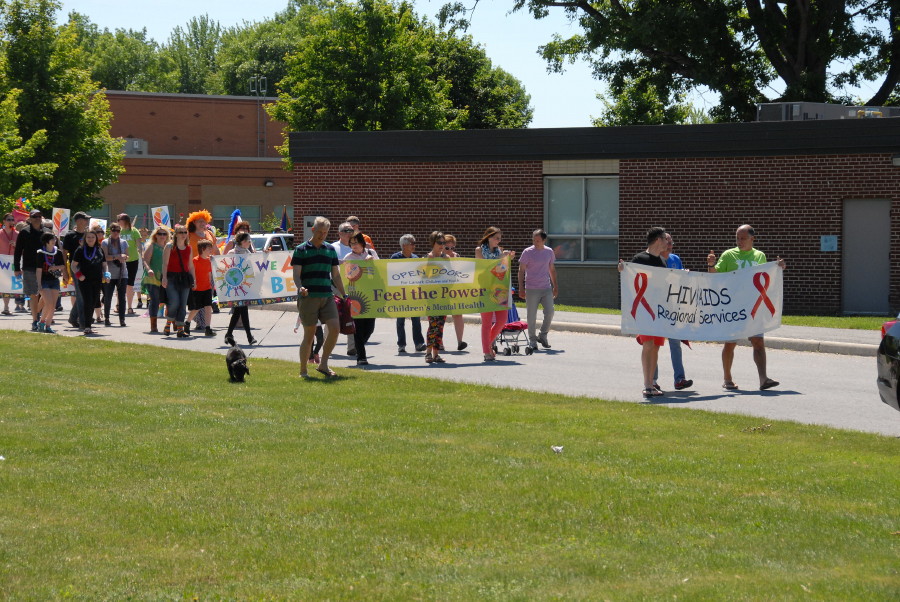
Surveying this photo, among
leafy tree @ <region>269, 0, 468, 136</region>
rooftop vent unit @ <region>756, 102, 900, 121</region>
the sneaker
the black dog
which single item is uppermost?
leafy tree @ <region>269, 0, 468, 136</region>

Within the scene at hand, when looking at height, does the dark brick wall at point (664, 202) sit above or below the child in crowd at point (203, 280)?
above

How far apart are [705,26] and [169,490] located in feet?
117

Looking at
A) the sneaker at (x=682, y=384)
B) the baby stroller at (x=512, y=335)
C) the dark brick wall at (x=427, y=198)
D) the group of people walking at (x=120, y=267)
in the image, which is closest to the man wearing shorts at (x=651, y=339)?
the sneaker at (x=682, y=384)

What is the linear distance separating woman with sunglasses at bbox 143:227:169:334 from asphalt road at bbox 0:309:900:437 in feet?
1.41

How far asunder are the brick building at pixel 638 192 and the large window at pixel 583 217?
0.09ft

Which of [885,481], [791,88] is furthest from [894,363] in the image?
[791,88]

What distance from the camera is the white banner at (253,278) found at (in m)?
18.9

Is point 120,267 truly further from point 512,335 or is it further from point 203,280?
point 512,335

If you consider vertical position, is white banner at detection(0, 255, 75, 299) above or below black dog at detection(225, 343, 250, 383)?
above

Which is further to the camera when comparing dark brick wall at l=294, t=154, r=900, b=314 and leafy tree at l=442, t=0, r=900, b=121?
leafy tree at l=442, t=0, r=900, b=121

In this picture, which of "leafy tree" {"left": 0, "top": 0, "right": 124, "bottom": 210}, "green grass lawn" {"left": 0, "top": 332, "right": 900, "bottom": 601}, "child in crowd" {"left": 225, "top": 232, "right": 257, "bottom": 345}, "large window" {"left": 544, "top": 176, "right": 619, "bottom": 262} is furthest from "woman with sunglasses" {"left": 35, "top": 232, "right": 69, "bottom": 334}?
"leafy tree" {"left": 0, "top": 0, "right": 124, "bottom": 210}

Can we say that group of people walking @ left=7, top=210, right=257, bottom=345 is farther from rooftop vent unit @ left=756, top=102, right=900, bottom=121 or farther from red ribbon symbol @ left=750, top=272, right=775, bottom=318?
rooftop vent unit @ left=756, top=102, right=900, bottom=121

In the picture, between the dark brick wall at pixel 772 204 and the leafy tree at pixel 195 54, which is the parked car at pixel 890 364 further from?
the leafy tree at pixel 195 54

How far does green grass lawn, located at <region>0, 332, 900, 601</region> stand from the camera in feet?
17.9
